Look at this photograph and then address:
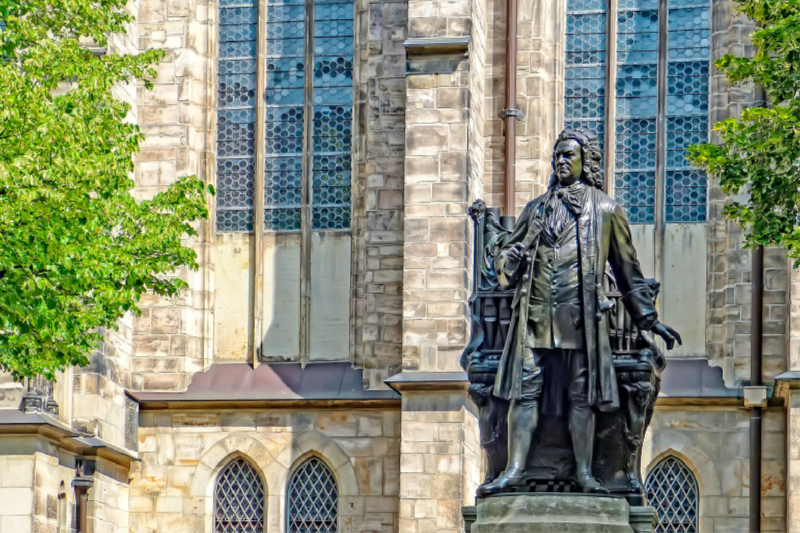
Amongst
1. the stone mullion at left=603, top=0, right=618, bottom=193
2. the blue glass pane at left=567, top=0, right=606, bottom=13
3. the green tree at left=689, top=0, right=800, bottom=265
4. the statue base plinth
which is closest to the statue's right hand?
the statue base plinth

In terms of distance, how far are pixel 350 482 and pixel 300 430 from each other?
Result: 842 millimetres

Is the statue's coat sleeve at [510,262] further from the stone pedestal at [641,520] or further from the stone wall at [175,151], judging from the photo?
the stone wall at [175,151]

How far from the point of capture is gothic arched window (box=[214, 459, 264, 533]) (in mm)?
21203

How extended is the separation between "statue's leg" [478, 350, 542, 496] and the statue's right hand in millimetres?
589

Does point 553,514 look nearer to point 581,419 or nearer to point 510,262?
point 581,419

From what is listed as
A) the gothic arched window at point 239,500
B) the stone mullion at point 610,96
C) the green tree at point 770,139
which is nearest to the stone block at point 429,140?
the stone mullion at point 610,96

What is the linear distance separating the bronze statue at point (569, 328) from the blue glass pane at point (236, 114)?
10792mm

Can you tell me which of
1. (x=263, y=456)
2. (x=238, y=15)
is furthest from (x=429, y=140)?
(x=263, y=456)

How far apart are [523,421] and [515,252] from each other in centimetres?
102

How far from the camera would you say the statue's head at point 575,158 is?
37.9ft

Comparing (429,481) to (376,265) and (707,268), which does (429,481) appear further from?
(707,268)

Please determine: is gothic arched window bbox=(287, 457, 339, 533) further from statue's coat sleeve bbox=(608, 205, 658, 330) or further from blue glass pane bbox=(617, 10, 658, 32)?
statue's coat sleeve bbox=(608, 205, 658, 330)

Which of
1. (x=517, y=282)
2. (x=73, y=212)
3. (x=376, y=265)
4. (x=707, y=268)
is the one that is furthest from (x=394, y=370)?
(x=517, y=282)

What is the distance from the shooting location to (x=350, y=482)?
20797 mm
